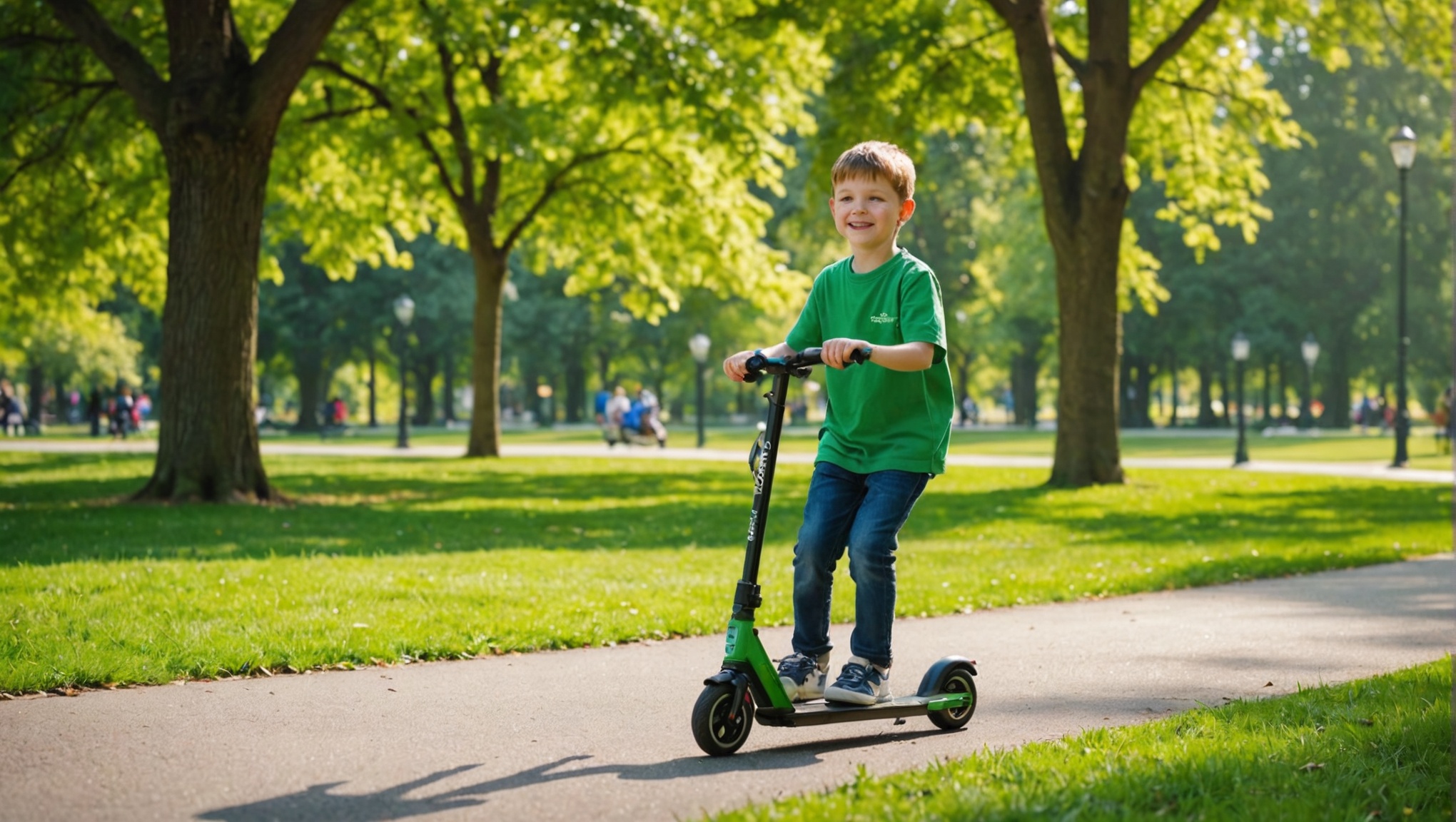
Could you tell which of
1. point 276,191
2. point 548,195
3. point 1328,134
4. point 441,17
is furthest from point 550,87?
point 1328,134

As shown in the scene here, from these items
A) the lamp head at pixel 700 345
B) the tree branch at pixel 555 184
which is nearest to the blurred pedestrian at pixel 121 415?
the lamp head at pixel 700 345

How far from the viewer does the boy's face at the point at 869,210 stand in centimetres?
472

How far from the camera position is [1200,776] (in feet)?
13.2

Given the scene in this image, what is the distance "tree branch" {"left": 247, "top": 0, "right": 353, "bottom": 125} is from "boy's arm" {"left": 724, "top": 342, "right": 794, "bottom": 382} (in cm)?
996

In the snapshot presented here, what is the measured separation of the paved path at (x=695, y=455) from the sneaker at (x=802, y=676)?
777 inches

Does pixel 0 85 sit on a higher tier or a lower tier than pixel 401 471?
higher

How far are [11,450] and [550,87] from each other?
13.7 m

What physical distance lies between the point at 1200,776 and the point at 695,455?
88.5 feet

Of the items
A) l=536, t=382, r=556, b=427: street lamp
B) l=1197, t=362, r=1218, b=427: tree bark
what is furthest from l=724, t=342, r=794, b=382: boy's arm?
l=536, t=382, r=556, b=427: street lamp

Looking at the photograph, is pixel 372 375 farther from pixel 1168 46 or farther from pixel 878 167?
pixel 878 167

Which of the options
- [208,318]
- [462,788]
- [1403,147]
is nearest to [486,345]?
[208,318]

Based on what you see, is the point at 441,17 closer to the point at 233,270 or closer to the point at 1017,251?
the point at 233,270

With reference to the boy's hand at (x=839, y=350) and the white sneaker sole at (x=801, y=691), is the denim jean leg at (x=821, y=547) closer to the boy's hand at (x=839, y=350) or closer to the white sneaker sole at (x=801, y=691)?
the white sneaker sole at (x=801, y=691)

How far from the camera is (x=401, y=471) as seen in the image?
2180cm
